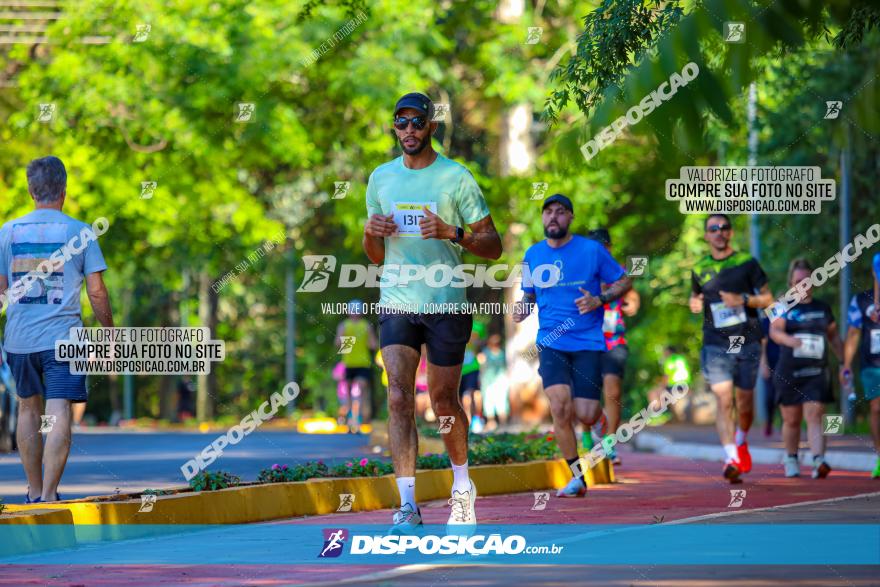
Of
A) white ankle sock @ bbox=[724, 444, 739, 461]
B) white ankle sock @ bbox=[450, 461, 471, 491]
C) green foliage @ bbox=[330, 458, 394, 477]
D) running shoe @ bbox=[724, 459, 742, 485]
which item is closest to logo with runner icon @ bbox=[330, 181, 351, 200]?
white ankle sock @ bbox=[724, 444, 739, 461]

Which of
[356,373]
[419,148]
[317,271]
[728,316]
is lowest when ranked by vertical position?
[356,373]

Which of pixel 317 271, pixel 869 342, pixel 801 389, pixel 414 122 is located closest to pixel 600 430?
pixel 801 389

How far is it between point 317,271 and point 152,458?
2678 cm

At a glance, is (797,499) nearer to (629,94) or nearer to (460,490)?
(460,490)

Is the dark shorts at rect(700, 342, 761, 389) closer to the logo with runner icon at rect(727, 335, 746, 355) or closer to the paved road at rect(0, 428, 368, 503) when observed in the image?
the logo with runner icon at rect(727, 335, 746, 355)

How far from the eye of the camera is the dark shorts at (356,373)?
88.4ft

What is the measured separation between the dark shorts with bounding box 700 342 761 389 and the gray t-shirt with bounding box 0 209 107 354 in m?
5.75

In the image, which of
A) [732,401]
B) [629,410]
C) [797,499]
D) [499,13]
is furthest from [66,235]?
[629,410]

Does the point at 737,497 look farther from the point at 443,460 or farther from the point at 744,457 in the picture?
the point at 744,457

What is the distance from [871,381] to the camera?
49.7 feet

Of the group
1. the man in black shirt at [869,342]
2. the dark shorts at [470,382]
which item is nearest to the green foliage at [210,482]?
the man in black shirt at [869,342]

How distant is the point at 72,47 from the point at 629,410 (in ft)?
53.4

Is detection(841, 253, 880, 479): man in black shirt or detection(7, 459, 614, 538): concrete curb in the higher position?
detection(841, 253, 880, 479): man in black shirt

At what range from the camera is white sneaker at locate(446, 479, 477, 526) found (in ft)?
29.9
